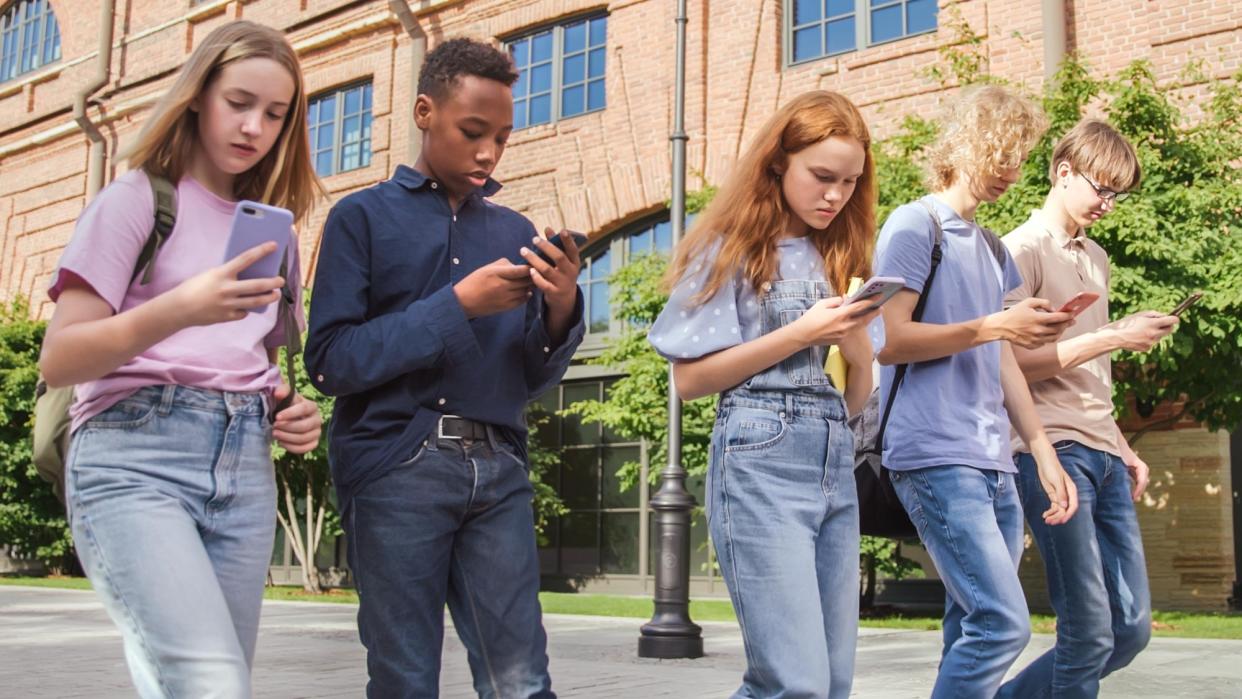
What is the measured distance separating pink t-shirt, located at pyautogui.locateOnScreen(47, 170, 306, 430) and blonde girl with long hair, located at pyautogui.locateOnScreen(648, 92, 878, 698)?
0.94 meters

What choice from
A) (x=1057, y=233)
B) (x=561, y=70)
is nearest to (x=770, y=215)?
(x=1057, y=233)

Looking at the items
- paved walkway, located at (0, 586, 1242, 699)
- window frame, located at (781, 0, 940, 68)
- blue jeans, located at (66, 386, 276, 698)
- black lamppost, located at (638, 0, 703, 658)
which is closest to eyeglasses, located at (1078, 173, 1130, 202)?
blue jeans, located at (66, 386, 276, 698)

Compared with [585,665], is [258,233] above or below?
above

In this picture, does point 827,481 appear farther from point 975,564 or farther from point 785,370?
point 975,564

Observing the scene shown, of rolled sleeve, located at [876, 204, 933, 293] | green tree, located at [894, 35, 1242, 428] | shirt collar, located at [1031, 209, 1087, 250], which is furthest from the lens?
green tree, located at [894, 35, 1242, 428]

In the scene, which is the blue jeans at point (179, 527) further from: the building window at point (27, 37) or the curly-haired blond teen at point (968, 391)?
the building window at point (27, 37)

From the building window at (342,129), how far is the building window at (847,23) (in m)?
7.31

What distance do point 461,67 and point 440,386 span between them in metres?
0.71

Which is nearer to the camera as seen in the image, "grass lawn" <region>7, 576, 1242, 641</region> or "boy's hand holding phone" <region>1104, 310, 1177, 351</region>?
"boy's hand holding phone" <region>1104, 310, 1177, 351</region>

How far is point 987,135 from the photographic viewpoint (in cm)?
358

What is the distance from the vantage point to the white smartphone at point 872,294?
267 cm

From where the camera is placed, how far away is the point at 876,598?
14602mm

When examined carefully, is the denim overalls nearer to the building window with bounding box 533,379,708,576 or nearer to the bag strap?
the bag strap

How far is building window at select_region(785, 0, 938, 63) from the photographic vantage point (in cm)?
1552
